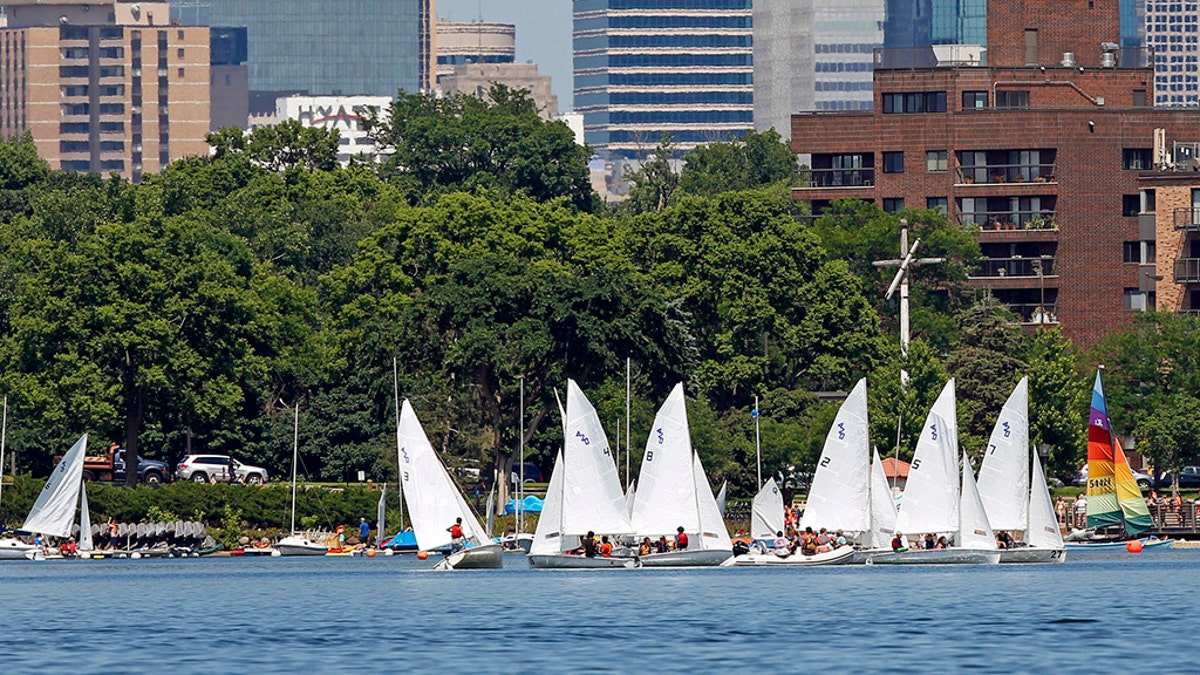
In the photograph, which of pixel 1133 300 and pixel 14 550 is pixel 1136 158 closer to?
pixel 1133 300

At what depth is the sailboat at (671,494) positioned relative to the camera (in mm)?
103812

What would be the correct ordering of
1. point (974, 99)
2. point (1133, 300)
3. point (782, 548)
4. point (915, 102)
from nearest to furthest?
point (782, 548)
point (1133, 300)
point (915, 102)
point (974, 99)

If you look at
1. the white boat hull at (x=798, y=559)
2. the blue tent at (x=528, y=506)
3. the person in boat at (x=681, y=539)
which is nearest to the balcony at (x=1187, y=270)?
the blue tent at (x=528, y=506)

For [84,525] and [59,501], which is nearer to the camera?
[59,501]

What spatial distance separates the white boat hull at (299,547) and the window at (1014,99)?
6663 centimetres

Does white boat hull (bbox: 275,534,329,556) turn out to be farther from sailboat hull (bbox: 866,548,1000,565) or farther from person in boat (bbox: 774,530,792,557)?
sailboat hull (bbox: 866,548,1000,565)

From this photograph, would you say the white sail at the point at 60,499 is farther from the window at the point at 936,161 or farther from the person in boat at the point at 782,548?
the window at the point at 936,161

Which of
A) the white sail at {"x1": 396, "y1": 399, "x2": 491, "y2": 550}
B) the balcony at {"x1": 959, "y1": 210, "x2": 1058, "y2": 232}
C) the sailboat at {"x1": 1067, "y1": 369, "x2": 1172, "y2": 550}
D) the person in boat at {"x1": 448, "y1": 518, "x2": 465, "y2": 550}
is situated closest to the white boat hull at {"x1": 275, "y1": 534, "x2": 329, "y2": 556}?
the white sail at {"x1": 396, "y1": 399, "x2": 491, "y2": 550}

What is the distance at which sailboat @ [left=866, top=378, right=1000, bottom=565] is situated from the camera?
10438 centimetres

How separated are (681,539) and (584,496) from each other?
13.8ft

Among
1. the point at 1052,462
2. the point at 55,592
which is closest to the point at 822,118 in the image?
the point at 1052,462

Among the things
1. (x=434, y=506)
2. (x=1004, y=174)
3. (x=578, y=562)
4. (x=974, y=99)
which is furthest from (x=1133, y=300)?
(x=578, y=562)

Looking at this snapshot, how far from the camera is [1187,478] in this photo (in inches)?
6329

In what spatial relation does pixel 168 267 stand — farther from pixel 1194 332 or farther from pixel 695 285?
pixel 1194 332
